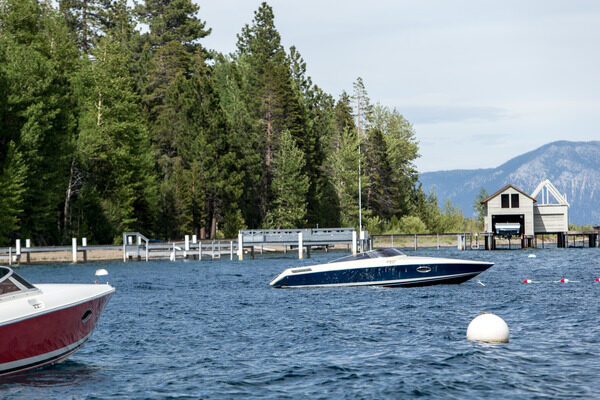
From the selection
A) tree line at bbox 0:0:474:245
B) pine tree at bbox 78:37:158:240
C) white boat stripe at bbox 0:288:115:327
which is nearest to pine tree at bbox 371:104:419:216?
tree line at bbox 0:0:474:245

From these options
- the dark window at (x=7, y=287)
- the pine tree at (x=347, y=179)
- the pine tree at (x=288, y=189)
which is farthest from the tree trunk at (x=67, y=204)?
the dark window at (x=7, y=287)

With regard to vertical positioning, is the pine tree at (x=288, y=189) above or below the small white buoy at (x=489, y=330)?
above

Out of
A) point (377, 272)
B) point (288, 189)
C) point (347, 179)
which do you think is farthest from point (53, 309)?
point (347, 179)

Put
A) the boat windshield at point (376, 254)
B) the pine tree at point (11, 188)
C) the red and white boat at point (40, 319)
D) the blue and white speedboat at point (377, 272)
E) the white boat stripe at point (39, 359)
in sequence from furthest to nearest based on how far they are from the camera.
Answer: the pine tree at point (11, 188) → the boat windshield at point (376, 254) → the blue and white speedboat at point (377, 272) → the white boat stripe at point (39, 359) → the red and white boat at point (40, 319)

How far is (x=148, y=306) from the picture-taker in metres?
29.1

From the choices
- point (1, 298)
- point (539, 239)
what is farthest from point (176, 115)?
point (1, 298)

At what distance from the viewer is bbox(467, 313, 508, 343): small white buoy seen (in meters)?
18.8

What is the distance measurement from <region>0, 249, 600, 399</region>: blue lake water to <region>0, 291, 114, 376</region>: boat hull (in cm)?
53

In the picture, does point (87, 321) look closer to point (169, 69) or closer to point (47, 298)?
point (47, 298)

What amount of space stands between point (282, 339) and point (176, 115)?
68.8 metres

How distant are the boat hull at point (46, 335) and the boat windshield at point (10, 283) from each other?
2.41 ft

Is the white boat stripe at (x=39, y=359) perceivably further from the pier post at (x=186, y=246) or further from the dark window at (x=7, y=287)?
the pier post at (x=186, y=246)

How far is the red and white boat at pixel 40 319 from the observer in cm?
1420

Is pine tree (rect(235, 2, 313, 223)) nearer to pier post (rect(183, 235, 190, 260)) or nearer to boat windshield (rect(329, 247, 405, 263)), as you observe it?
pier post (rect(183, 235, 190, 260))
